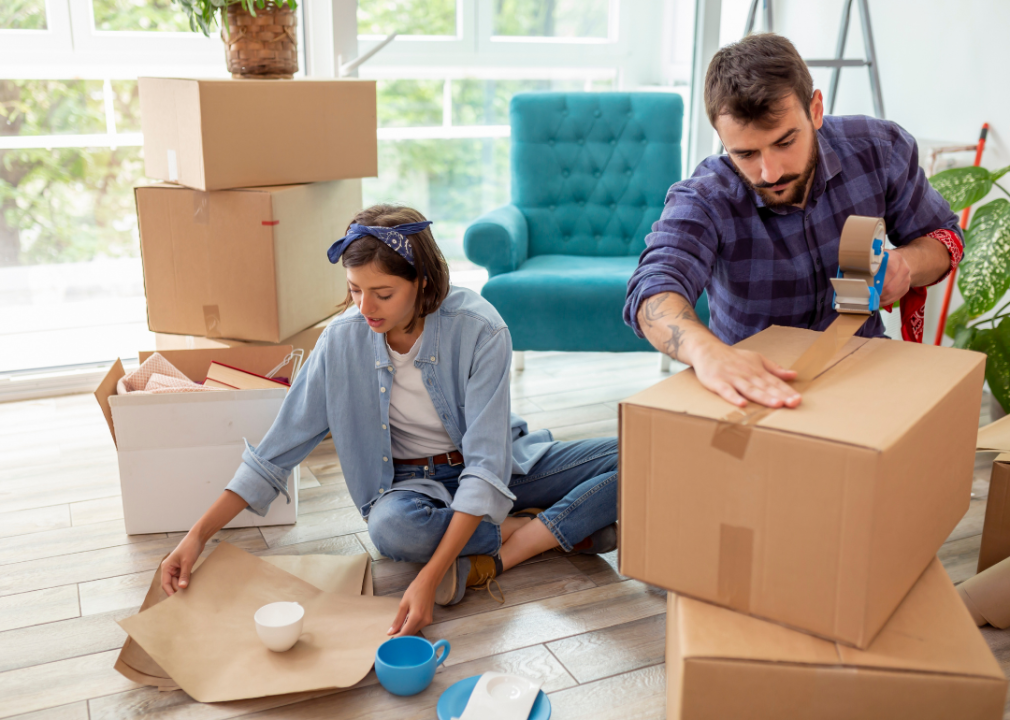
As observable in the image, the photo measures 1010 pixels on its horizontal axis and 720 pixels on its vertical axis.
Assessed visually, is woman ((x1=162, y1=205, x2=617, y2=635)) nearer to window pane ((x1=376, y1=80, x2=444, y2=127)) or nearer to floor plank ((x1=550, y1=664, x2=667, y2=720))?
floor plank ((x1=550, y1=664, x2=667, y2=720))

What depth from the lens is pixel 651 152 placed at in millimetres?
2592

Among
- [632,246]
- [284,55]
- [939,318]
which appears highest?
[284,55]

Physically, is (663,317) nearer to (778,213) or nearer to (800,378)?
(800,378)

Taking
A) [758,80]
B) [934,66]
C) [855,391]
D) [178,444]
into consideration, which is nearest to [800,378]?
[855,391]

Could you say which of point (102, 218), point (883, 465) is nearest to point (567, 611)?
point (883, 465)

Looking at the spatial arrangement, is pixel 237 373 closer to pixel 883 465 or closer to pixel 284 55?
pixel 284 55

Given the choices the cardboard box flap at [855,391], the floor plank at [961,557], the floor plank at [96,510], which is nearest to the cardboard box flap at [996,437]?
the floor plank at [961,557]

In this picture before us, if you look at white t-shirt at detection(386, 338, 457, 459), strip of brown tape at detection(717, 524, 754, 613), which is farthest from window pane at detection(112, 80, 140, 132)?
strip of brown tape at detection(717, 524, 754, 613)

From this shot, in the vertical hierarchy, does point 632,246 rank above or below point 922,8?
below

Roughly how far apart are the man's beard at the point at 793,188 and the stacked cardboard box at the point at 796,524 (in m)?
0.42

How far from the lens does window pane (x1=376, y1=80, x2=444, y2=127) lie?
2951mm

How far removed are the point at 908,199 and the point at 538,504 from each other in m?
0.88

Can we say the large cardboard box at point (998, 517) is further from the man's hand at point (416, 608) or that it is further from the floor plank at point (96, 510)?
the floor plank at point (96, 510)

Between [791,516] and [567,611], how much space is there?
0.70 meters
